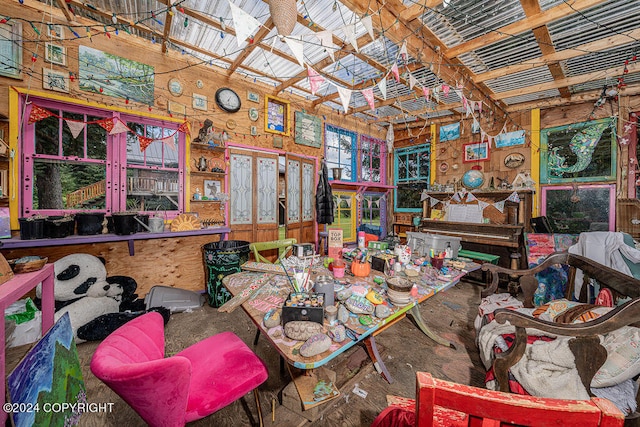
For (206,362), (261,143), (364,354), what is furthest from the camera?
(261,143)

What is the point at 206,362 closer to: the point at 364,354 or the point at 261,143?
the point at 364,354

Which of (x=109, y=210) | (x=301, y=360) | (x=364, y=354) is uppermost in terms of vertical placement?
(x=109, y=210)

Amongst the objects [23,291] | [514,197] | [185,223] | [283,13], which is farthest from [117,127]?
[514,197]

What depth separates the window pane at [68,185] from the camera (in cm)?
309

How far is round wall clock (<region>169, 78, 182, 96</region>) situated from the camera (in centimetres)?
390

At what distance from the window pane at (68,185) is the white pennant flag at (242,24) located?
3055 millimetres

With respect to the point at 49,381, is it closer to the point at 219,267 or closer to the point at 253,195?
the point at 219,267

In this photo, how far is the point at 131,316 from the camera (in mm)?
2941

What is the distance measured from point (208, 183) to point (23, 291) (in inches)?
124

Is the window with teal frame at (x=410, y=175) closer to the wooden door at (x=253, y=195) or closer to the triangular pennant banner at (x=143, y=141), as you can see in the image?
the wooden door at (x=253, y=195)

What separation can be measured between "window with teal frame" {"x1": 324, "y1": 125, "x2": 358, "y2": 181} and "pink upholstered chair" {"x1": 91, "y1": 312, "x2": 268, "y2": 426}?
5.44 meters

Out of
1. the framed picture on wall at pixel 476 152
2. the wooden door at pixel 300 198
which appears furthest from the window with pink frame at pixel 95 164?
the framed picture on wall at pixel 476 152

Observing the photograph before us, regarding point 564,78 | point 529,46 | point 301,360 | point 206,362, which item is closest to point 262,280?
point 206,362

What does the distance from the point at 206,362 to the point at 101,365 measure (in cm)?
79
